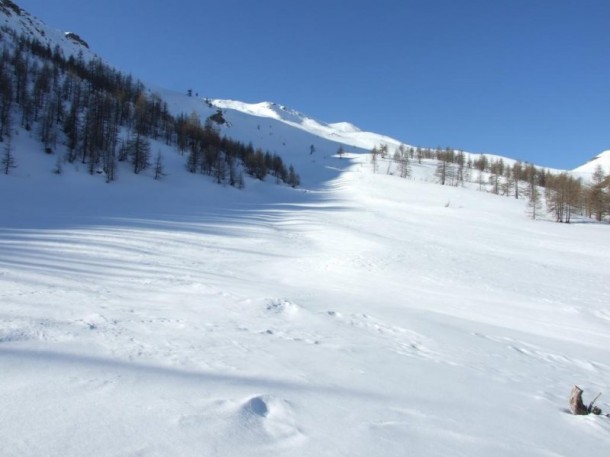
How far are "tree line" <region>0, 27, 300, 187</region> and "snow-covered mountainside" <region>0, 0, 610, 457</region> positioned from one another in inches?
1661

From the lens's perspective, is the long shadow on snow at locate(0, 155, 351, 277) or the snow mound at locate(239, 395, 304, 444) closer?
the snow mound at locate(239, 395, 304, 444)

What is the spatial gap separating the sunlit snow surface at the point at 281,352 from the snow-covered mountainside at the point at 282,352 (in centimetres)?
3

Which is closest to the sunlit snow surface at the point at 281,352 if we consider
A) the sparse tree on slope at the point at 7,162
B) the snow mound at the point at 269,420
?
the snow mound at the point at 269,420

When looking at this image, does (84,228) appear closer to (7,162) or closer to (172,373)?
(172,373)

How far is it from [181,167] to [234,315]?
67.8 meters

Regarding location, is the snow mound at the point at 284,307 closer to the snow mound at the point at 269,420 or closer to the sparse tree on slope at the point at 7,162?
the snow mound at the point at 269,420

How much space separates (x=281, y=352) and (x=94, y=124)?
6524 centimetres

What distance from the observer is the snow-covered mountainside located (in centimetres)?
316

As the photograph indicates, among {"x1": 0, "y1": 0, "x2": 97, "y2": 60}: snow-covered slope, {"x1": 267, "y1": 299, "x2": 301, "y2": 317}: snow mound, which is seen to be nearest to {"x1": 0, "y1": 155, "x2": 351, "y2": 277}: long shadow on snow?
{"x1": 267, "y1": 299, "x2": 301, "y2": 317}: snow mound

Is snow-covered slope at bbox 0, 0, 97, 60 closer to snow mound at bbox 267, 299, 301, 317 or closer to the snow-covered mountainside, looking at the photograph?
the snow-covered mountainside

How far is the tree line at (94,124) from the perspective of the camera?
53062mm

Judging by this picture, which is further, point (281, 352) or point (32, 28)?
point (32, 28)

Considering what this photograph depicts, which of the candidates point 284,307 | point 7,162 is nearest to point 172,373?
point 284,307

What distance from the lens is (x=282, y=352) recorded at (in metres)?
5.53
